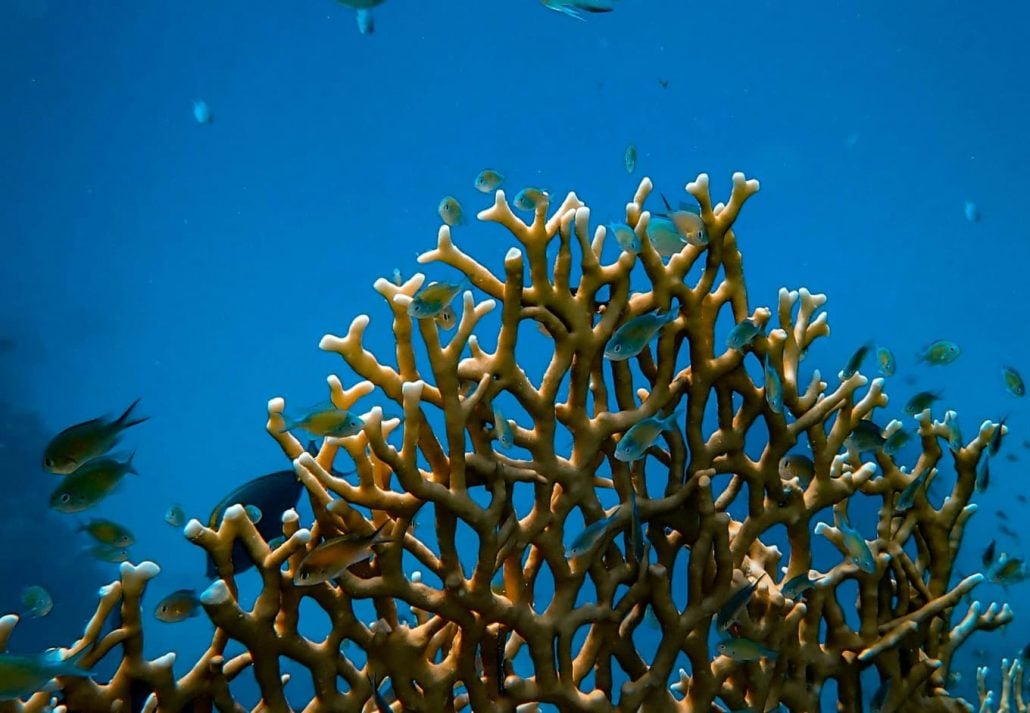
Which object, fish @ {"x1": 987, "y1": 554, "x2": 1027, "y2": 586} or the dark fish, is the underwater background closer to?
fish @ {"x1": 987, "y1": 554, "x2": 1027, "y2": 586}

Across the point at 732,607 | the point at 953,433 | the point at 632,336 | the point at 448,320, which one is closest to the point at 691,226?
the point at 632,336

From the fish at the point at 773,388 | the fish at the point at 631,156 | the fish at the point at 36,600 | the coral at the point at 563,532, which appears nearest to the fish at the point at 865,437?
the coral at the point at 563,532

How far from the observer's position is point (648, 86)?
168 feet

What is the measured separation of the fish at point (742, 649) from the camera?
9.74 ft

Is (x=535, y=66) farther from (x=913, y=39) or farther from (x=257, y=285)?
(x=257, y=285)

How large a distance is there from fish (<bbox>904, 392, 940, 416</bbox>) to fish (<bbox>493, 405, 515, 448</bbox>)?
3.28m

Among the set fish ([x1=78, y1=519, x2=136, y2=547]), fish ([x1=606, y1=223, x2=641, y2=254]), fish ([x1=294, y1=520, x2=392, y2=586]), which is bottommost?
fish ([x1=294, y1=520, x2=392, y2=586])

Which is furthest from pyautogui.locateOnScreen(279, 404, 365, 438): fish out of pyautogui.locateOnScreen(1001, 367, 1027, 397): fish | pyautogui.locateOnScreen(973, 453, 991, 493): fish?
pyautogui.locateOnScreen(1001, 367, 1027, 397): fish

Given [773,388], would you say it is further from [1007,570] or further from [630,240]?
[1007,570]

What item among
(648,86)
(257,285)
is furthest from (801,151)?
(257,285)

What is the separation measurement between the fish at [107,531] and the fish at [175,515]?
51.0 inches

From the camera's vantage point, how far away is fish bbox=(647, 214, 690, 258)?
11.7 ft

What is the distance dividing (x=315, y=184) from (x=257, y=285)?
1599 centimetres

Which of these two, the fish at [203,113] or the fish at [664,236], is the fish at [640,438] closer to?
the fish at [664,236]
